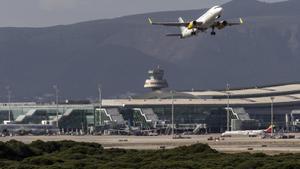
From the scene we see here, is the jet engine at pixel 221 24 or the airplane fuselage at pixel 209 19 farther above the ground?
the airplane fuselage at pixel 209 19

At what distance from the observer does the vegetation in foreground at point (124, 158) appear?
9931 centimetres

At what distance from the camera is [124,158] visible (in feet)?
370

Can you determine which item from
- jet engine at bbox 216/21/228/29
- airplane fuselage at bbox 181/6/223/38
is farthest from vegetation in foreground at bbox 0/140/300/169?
airplane fuselage at bbox 181/6/223/38

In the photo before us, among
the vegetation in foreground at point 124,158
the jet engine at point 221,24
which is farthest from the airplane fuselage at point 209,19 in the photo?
the vegetation in foreground at point 124,158

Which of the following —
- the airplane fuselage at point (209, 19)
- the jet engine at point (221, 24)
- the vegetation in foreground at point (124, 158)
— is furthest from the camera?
the airplane fuselage at point (209, 19)

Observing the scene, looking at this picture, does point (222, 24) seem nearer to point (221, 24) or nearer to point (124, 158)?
point (221, 24)

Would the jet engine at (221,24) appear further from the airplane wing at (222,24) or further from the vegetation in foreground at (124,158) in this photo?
the vegetation in foreground at (124,158)

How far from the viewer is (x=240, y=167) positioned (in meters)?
99.2

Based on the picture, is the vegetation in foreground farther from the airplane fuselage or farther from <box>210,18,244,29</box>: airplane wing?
the airplane fuselage

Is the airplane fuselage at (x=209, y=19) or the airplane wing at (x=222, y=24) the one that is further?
the airplane fuselage at (x=209, y=19)

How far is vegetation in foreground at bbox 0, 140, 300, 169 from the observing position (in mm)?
99312

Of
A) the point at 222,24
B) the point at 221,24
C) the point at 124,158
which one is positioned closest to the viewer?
the point at 124,158

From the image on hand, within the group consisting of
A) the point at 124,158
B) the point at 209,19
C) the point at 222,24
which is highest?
the point at 209,19

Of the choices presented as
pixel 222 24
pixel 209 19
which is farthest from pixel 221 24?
A: pixel 209 19
